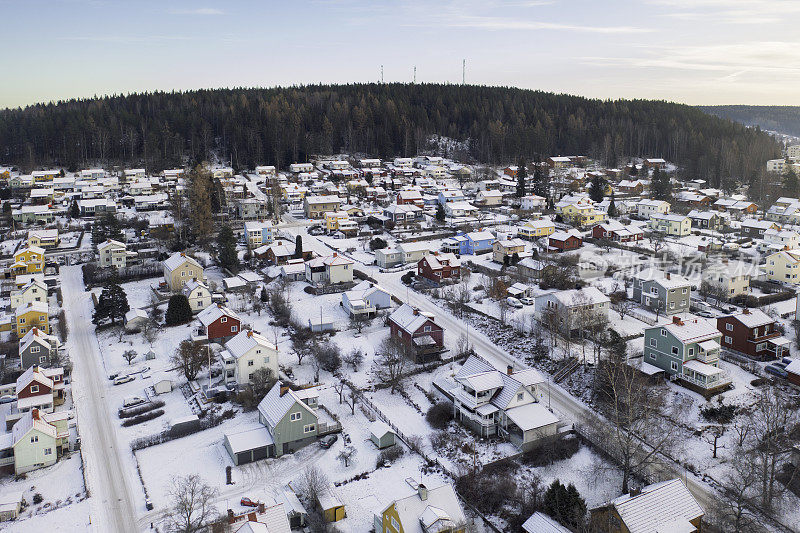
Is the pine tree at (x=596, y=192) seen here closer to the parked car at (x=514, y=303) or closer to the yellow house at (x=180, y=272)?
the parked car at (x=514, y=303)

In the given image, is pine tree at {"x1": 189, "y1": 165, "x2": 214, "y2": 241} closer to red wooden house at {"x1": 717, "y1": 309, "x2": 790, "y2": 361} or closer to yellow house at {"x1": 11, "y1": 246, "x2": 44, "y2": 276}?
yellow house at {"x1": 11, "y1": 246, "x2": 44, "y2": 276}

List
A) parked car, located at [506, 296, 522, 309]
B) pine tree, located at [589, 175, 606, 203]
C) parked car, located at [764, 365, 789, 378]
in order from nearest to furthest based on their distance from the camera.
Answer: parked car, located at [764, 365, 789, 378] → parked car, located at [506, 296, 522, 309] → pine tree, located at [589, 175, 606, 203]

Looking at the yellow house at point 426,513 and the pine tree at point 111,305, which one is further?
the pine tree at point 111,305

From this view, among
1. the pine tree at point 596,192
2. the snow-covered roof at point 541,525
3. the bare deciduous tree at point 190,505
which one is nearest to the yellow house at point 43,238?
the bare deciduous tree at point 190,505

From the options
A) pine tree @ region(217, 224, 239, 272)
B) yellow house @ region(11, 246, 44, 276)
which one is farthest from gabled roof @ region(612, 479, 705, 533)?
yellow house @ region(11, 246, 44, 276)

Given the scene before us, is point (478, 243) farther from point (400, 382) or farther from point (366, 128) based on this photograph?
point (366, 128)

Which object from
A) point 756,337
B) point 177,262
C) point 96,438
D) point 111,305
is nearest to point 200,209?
point 177,262
